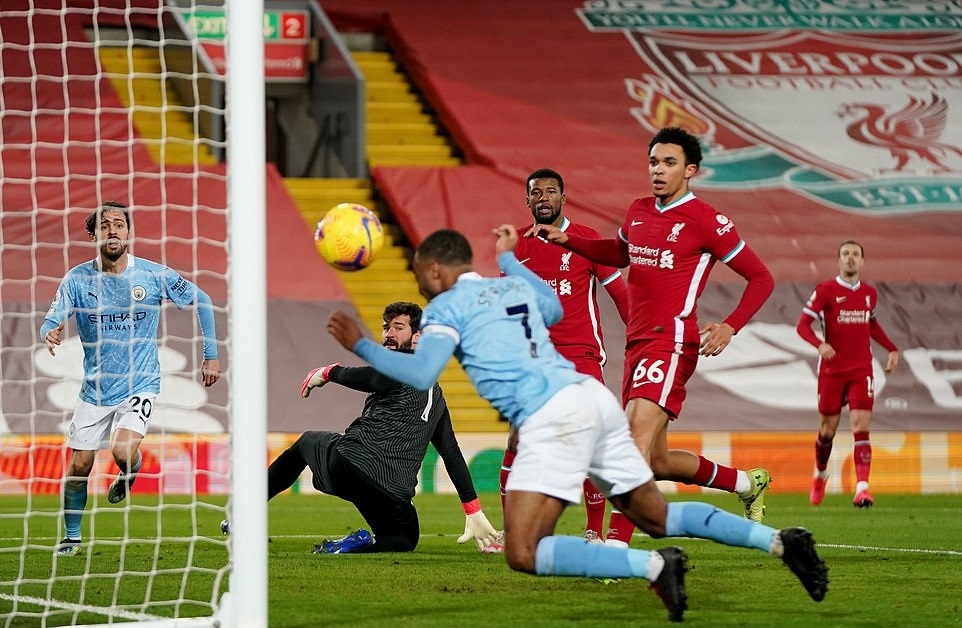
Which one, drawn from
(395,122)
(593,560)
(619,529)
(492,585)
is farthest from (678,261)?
(395,122)

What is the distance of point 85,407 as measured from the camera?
28.6ft

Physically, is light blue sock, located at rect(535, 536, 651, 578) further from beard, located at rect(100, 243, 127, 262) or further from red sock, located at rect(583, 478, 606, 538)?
beard, located at rect(100, 243, 127, 262)

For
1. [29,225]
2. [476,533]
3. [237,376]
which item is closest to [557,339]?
[476,533]

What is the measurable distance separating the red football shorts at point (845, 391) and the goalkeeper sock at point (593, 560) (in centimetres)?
852

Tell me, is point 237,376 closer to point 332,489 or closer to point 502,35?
point 332,489

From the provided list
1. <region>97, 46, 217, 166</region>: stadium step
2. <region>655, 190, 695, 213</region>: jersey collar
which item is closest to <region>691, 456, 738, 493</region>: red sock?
<region>655, 190, 695, 213</region>: jersey collar

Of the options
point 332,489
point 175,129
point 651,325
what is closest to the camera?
point 651,325

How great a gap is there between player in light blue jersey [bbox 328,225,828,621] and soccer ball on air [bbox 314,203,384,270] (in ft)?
3.49

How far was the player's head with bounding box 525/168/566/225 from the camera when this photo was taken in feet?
27.3

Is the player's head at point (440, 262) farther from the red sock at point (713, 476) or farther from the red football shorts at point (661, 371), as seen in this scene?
the red sock at point (713, 476)

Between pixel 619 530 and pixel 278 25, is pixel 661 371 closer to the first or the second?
pixel 619 530

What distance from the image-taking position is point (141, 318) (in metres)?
8.92

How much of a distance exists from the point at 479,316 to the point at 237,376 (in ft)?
3.22

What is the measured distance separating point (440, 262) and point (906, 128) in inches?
640
